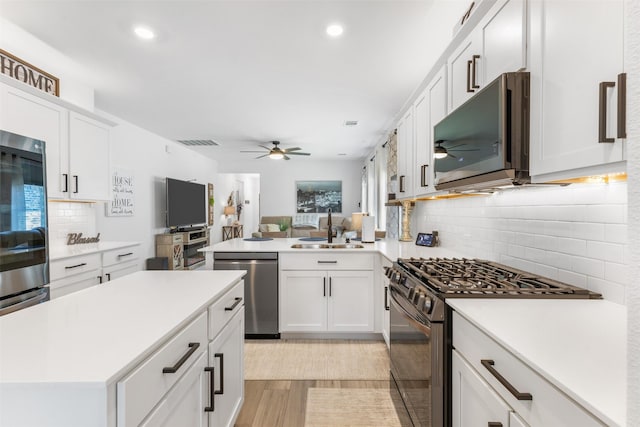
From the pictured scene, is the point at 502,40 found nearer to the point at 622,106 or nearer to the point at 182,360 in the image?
the point at 622,106

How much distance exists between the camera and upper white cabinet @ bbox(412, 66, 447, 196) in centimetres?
228

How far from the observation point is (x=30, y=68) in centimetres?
280

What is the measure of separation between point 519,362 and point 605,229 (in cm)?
80

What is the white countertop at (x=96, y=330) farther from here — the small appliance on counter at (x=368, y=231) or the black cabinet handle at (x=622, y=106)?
the small appliance on counter at (x=368, y=231)

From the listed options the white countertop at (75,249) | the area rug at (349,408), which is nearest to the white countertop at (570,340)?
the area rug at (349,408)

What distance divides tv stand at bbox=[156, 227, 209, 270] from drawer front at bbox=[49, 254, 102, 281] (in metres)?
2.97

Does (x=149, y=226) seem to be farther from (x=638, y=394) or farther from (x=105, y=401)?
(x=638, y=394)

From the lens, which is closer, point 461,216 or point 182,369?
point 182,369

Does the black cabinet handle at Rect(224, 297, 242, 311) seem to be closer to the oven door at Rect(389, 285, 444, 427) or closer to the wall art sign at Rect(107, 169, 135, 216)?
the oven door at Rect(389, 285, 444, 427)

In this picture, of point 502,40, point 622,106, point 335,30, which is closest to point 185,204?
point 335,30

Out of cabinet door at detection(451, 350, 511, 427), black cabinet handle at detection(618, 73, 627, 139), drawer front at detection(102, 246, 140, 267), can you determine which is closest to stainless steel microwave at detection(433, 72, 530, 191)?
black cabinet handle at detection(618, 73, 627, 139)

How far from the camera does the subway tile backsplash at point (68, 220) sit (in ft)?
10.1

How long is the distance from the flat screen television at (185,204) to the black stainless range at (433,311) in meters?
5.13

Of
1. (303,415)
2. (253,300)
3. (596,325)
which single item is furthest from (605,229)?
(253,300)
